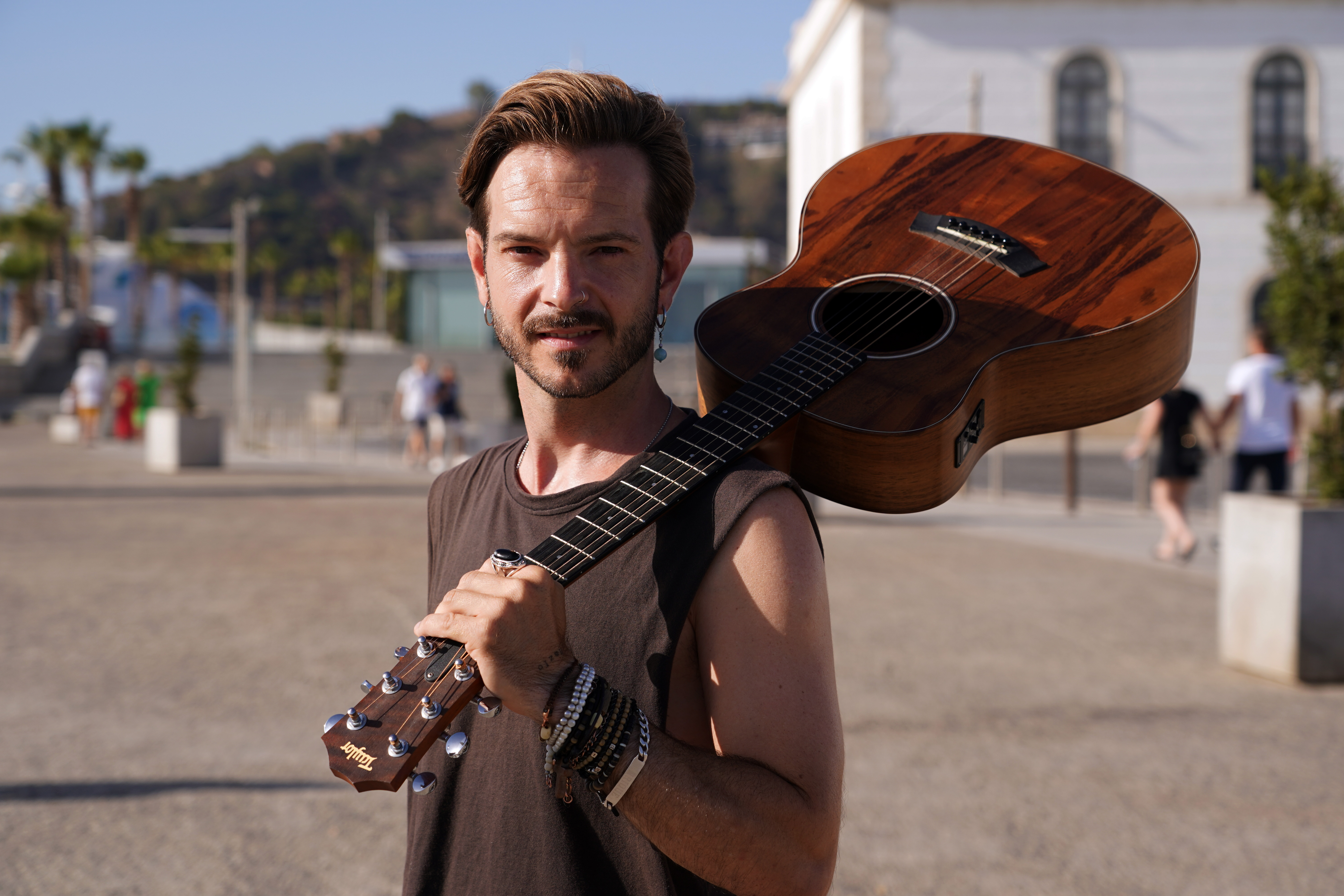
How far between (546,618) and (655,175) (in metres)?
0.62

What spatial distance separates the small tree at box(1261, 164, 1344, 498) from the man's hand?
6.70m

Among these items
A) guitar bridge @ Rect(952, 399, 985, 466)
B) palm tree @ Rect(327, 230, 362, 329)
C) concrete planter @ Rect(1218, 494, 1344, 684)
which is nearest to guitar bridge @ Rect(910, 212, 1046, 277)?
guitar bridge @ Rect(952, 399, 985, 466)

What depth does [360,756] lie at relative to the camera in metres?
1.26

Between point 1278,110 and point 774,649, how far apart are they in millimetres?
33785

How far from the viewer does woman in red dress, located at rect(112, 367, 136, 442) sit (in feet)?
83.5

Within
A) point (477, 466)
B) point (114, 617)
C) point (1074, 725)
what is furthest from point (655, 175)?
point (114, 617)

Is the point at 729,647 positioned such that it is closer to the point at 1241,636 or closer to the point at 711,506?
the point at 711,506

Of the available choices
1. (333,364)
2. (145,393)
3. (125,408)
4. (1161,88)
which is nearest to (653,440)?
(145,393)

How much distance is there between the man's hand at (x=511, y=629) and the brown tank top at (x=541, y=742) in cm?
20

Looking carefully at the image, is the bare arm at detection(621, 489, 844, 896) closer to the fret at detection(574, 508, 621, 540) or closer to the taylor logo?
the fret at detection(574, 508, 621, 540)

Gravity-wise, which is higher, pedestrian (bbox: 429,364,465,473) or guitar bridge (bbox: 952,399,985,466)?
guitar bridge (bbox: 952,399,985,466)

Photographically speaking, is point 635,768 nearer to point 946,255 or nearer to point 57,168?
point 946,255

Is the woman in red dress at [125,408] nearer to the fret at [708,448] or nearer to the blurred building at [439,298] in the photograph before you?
the fret at [708,448]

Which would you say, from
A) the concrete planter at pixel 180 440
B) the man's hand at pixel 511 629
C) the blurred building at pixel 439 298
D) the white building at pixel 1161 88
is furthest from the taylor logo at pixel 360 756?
the blurred building at pixel 439 298
